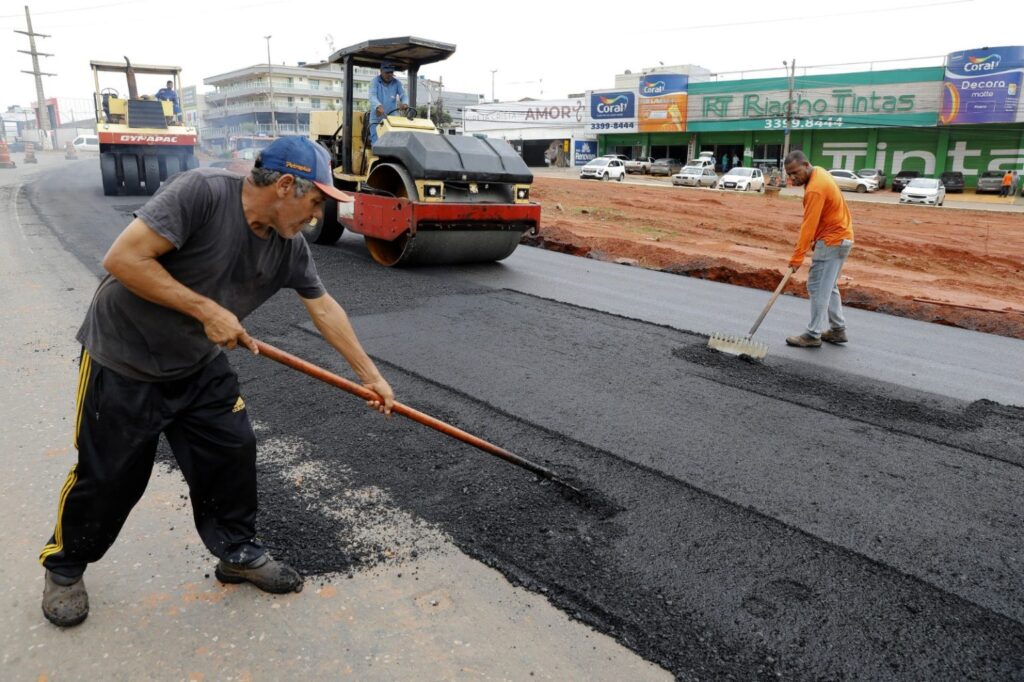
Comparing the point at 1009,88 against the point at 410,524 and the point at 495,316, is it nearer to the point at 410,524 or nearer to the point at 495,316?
the point at 495,316

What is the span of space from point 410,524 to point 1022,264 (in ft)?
46.0

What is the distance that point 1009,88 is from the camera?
33.8m

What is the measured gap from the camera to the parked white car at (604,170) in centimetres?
3484

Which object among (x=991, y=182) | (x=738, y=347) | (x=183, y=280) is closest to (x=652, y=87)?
(x=991, y=182)

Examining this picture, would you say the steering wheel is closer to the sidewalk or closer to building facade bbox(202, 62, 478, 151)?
the sidewalk

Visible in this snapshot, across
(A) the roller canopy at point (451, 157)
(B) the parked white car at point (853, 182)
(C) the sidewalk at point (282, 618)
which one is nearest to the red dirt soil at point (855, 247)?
(A) the roller canopy at point (451, 157)

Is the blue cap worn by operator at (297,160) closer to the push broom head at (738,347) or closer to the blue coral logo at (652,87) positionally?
the push broom head at (738,347)

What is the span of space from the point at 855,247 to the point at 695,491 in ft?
40.3

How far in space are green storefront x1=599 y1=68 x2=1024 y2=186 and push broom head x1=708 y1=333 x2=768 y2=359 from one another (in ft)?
121

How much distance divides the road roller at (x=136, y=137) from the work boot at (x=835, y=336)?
52.5 feet

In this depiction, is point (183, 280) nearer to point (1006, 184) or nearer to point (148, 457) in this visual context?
point (148, 457)

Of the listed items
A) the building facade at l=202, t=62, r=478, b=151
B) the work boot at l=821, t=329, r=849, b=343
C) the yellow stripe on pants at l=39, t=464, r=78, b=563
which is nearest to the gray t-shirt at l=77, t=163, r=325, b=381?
the yellow stripe on pants at l=39, t=464, r=78, b=563

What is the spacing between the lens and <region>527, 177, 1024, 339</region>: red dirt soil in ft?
28.8

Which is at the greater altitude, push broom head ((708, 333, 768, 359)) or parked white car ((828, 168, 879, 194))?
parked white car ((828, 168, 879, 194))
